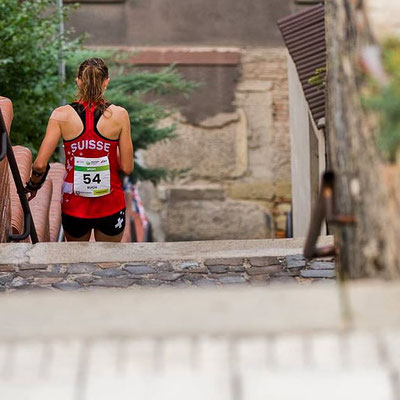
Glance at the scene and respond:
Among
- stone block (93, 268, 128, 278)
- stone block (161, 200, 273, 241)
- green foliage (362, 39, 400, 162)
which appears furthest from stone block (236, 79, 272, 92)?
green foliage (362, 39, 400, 162)

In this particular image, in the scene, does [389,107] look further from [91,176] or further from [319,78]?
[319,78]

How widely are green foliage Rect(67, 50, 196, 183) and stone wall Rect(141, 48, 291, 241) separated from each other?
4.75ft

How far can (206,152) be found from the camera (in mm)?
21156

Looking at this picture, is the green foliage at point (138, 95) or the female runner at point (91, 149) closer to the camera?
the female runner at point (91, 149)

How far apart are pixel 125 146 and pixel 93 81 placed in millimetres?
401

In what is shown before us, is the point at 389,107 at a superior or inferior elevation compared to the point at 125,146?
superior

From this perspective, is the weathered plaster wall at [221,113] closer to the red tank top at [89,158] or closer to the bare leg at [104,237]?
the bare leg at [104,237]

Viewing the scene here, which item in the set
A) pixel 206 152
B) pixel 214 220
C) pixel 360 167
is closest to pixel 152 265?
pixel 360 167

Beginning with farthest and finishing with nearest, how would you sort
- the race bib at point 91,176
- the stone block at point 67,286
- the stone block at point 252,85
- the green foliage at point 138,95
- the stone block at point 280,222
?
the stone block at point 252,85 → the stone block at point 280,222 → the green foliage at point 138,95 → the race bib at point 91,176 → the stone block at point 67,286

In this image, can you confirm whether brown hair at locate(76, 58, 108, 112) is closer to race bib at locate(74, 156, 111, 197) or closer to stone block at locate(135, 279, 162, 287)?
race bib at locate(74, 156, 111, 197)

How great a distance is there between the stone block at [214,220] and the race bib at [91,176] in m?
13.1

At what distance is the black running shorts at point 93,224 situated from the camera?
310 inches

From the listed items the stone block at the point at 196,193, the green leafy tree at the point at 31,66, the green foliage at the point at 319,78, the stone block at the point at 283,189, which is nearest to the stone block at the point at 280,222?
the stone block at the point at 283,189

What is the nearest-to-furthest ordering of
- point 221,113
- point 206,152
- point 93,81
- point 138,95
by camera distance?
point 93,81
point 138,95
point 206,152
point 221,113
